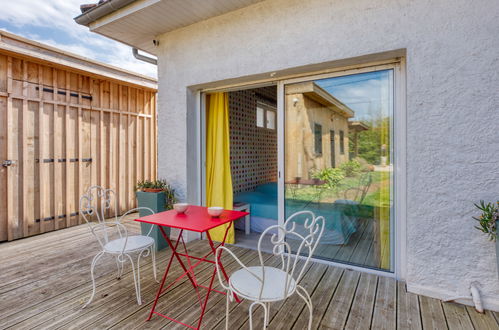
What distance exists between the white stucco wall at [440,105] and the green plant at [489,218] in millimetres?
71

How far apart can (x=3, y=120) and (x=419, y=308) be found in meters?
5.38

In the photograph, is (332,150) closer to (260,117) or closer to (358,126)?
(358,126)

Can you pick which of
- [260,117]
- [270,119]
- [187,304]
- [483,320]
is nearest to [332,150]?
[483,320]

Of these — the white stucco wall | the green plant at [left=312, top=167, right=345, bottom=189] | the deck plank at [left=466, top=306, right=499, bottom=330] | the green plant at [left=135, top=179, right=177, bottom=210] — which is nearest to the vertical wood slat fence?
the green plant at [left=135, top=179, right=177, bottom=210]

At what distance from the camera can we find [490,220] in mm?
1927

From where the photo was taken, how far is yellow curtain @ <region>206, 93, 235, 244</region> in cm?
379

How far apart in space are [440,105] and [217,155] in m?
2.67

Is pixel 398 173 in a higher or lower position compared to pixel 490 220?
higher

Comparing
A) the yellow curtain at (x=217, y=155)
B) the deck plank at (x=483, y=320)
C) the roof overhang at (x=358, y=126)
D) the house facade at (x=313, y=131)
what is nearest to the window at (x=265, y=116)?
the yellow curtain at (x=217, y=155)

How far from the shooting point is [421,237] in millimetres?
2256

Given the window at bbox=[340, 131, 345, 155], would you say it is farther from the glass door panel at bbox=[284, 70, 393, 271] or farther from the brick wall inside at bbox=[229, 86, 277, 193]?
the brick wall inside at bbox=[229, 86, 277, 193]

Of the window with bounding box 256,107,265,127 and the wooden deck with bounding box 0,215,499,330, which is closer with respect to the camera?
the wooden deck with bounding box 0,215,499,330

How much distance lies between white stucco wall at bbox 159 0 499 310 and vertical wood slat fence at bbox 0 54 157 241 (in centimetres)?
386

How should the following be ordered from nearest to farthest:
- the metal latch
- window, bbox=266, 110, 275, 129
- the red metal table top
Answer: the red metal table top
the metal latch
window, bbox=266, 110, 275, 129
